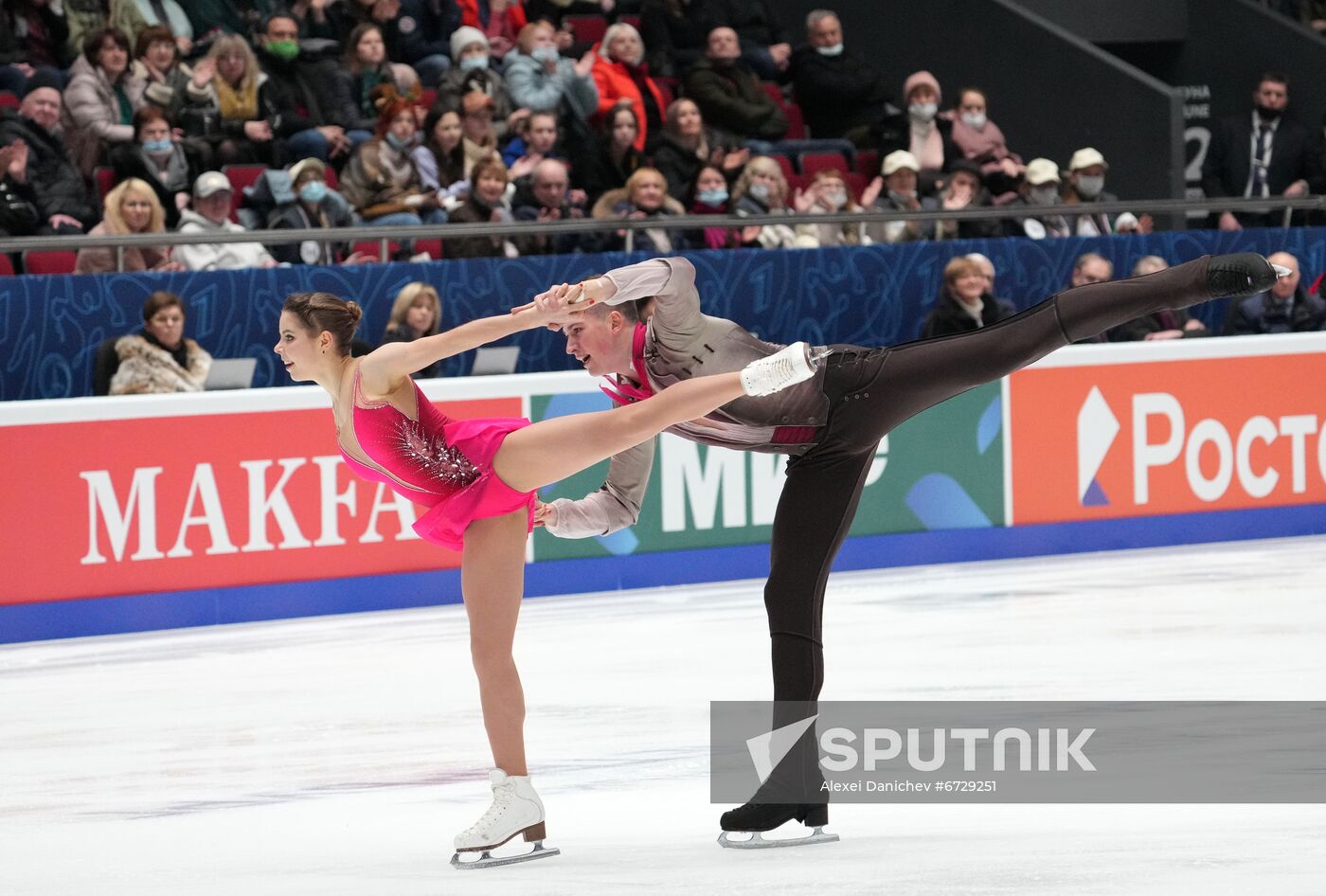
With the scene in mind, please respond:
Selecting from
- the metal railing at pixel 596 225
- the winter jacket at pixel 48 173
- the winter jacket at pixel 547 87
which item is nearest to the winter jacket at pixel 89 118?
the winter jacket at pixel 48 173

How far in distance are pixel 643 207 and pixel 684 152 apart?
1031mm

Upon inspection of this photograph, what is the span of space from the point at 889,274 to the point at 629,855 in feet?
A: 18.0

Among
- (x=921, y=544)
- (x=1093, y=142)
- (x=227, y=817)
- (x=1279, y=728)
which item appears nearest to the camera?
(x=227, y=817)

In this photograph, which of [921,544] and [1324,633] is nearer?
[1324,633]

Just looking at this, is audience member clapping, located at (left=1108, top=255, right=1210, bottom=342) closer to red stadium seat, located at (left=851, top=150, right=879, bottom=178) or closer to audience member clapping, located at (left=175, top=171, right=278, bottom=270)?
red stadium seat, located at (left=851, top=150, right=879, bottom=178)

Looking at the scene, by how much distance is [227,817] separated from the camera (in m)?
4.85

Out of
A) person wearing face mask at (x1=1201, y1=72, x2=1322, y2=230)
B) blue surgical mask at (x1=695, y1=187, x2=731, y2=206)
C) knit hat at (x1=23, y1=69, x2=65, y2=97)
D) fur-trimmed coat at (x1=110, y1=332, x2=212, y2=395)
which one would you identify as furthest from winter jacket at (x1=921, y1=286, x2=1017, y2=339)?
knit hat at (x1=23, y1=69, x2=65, y2=97)

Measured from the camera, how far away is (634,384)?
4598 millimetres

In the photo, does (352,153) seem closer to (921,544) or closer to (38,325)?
(38,325)

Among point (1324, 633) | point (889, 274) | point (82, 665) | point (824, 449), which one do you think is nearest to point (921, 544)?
point (889, 274)

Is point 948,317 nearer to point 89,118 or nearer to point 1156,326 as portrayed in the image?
point 1156,326

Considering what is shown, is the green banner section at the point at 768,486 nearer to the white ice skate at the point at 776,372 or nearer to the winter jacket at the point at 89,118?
the winter jacket at the point at 89,118

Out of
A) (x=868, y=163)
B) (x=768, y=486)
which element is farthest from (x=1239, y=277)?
(x=868, y=163)

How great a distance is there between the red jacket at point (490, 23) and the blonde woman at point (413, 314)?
2786 millimetres
